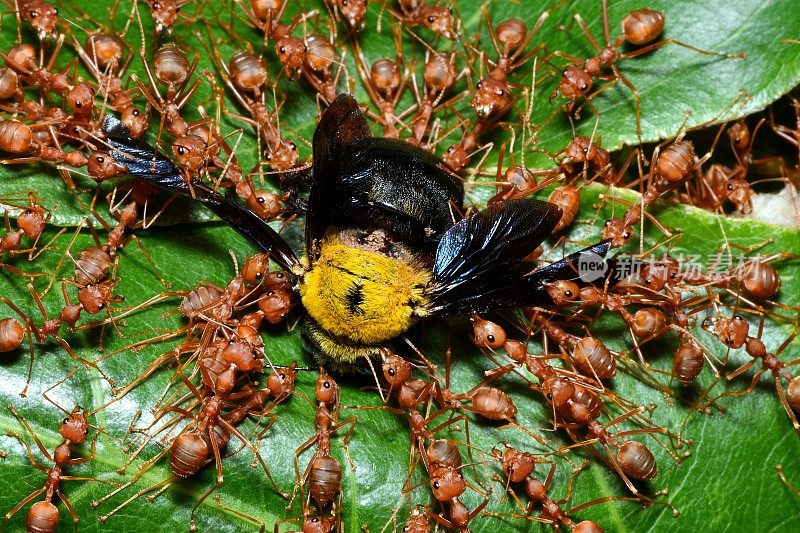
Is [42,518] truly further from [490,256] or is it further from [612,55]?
[612,55]

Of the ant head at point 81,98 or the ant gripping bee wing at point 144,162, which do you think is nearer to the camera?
the ant gripping bee wing at point 144,162

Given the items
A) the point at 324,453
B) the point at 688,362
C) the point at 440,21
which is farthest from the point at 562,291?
the point at 440,21

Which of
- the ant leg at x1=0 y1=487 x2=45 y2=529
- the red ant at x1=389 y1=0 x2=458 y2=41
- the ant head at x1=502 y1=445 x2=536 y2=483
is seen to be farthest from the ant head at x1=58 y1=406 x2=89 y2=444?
the red ant at x1=389 y1=0 x2=458 y2=41

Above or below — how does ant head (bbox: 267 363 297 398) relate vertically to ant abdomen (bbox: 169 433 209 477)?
above

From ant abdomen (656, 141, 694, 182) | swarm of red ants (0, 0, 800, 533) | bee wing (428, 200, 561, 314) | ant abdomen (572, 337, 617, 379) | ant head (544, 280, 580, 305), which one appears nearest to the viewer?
bee wing (428, 200, 561, 314)

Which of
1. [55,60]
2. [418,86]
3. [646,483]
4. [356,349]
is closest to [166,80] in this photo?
[55,60]

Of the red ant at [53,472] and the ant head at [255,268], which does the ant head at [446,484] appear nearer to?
the ant head at [255,268]

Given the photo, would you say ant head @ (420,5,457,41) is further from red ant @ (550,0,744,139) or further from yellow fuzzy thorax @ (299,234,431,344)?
yellow fuzzy thorax @ (299,234,431,344)

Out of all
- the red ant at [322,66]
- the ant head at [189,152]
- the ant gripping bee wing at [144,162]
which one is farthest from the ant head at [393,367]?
the red ant at [322,66]
